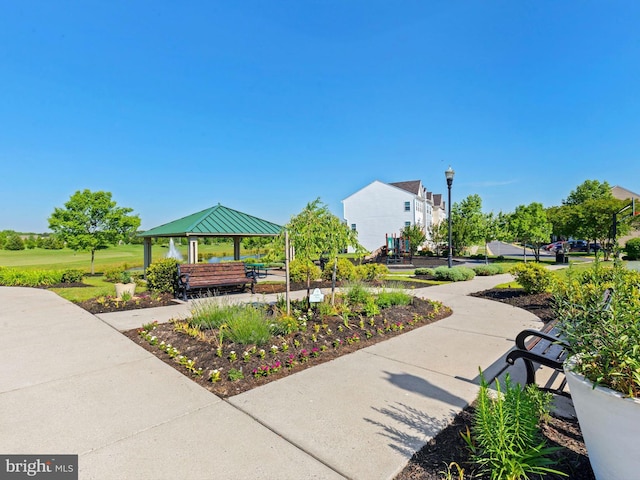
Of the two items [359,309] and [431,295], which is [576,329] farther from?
[431,295]

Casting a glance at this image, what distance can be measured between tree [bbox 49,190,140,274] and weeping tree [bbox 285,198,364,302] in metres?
14.8

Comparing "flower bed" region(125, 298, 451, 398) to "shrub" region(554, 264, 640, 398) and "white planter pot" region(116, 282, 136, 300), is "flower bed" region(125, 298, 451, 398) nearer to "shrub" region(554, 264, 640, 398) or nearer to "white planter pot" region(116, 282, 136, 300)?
"shrub" region(554, 264, 640, 398)

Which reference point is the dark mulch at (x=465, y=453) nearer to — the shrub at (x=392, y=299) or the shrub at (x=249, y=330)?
the shrub at (x=249, y=330)

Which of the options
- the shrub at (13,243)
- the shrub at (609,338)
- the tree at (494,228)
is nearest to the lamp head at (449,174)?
the shrub at (609,338)

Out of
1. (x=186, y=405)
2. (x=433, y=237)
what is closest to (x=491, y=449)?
(x=186, y=405)

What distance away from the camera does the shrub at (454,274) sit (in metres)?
12.7

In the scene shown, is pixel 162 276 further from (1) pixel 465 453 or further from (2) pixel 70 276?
(1) pixel 465 453

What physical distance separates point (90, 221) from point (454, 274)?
1793 cm

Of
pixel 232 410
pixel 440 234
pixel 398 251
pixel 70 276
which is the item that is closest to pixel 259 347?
pixel 232 410

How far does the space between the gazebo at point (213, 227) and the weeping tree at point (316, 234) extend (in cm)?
590

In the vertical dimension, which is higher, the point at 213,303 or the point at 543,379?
the point at 213,303

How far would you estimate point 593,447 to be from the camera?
6.03 ft

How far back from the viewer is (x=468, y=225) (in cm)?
2939

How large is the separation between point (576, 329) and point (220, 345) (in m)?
3.90
